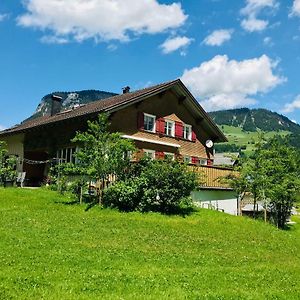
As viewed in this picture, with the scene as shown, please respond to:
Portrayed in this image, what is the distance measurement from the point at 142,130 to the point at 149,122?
136 centimetres

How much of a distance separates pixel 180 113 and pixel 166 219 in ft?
53.3

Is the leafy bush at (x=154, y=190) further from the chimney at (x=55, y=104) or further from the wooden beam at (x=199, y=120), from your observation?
the chimney at (x=55, y=104)

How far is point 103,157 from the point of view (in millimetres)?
19750

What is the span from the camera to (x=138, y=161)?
788 inches

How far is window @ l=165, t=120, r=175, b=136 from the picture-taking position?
1222 inches

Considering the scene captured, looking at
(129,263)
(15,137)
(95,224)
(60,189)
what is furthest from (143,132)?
(129,263)

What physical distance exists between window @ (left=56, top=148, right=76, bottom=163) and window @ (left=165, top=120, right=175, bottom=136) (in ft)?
25.0

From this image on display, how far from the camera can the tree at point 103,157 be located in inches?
768

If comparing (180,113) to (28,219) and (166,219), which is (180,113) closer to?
(166,219)

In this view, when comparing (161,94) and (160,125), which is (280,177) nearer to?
(160,125)

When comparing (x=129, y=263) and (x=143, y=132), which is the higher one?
(x=143, y=132)

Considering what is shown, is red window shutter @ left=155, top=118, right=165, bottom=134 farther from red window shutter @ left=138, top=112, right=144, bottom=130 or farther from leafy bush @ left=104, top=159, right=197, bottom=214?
leafy bush @ left=104, top=159, right=197, bottom=214

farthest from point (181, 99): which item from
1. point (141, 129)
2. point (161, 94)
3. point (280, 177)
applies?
point (280, 177)

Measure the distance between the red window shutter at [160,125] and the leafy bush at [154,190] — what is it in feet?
34.7
